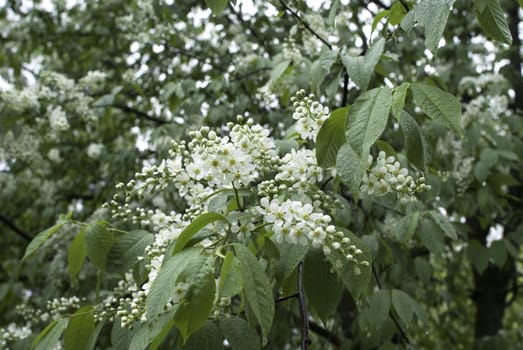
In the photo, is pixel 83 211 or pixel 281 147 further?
pixel 83 211

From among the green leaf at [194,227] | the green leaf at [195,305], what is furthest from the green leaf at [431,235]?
the green leaf at [195,305]

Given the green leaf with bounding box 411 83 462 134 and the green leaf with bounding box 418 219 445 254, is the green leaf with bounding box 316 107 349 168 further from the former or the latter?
the green leaf with bounding box 418 219 445 254

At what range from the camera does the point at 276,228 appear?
4.90 feet

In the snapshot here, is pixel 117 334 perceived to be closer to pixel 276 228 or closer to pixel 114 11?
pixel 276 228

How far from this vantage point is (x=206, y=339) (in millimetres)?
1480

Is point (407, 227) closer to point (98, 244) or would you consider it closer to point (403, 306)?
point (403, 306)

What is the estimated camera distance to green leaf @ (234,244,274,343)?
123 cm

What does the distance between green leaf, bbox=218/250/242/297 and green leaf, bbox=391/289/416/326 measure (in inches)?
46.7

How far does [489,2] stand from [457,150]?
8.78ft

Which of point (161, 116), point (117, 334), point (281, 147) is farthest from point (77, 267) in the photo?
point (161, 116)

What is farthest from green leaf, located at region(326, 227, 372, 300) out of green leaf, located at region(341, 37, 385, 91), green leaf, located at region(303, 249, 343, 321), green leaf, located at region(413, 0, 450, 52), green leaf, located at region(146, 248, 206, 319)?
green leaf, located at region(341, 37, 385, 91)

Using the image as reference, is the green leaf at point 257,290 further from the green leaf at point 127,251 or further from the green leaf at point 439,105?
the green leaf at point 127,251

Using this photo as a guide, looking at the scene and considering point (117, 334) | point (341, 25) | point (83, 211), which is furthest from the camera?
point (83, 211)

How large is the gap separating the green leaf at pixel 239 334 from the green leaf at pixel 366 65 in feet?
2.97
